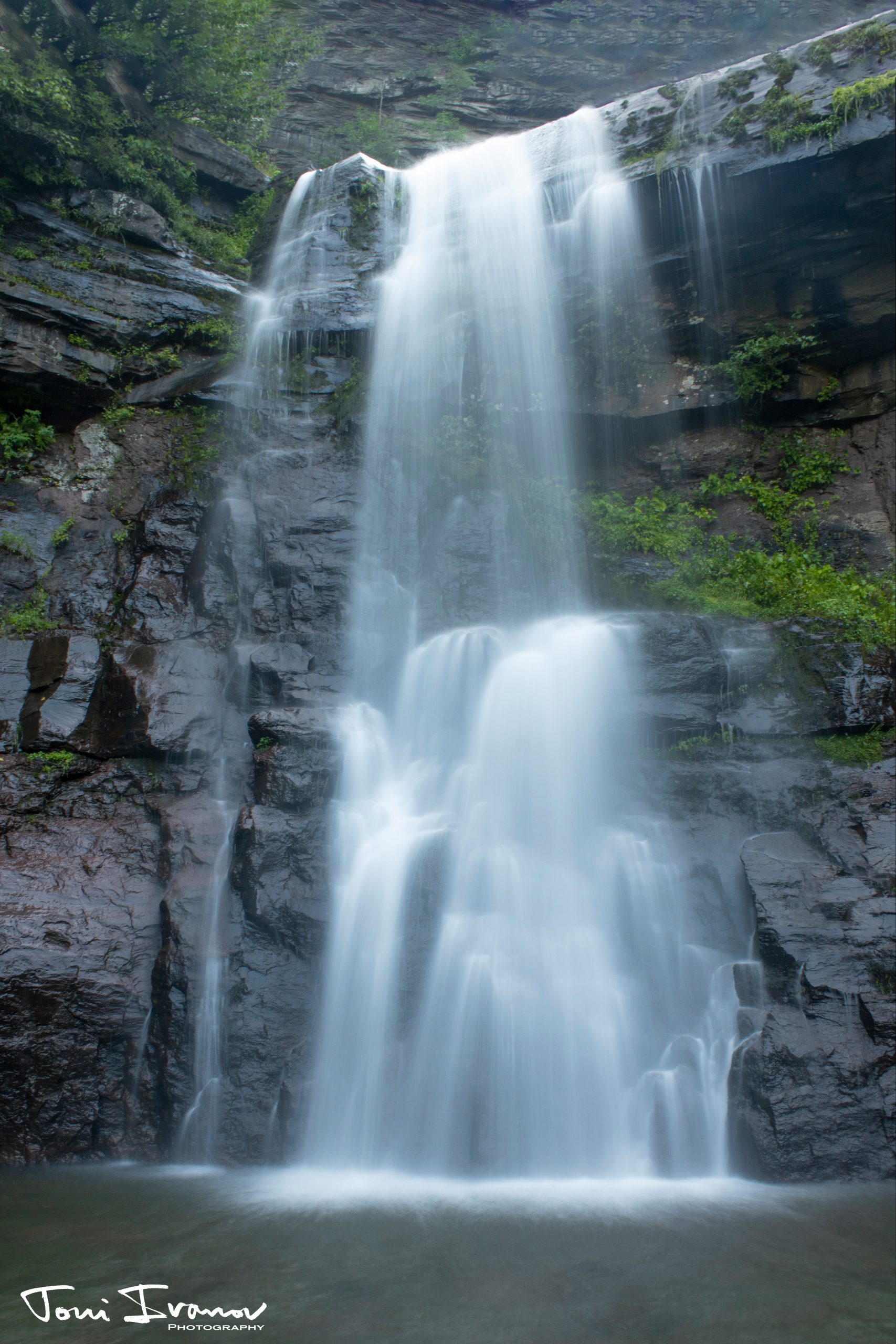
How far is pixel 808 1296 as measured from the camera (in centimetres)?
418

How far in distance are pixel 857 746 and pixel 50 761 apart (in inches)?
331

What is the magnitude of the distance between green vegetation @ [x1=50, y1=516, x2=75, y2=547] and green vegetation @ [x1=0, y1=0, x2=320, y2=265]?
603 centimetres

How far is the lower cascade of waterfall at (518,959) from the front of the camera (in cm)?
639

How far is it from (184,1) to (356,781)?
15817 mm

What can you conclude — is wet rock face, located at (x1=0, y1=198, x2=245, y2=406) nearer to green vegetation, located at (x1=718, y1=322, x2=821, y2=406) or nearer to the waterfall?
the waterfall

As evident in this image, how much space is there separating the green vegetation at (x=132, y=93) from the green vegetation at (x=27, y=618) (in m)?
7.29

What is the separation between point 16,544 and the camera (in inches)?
424

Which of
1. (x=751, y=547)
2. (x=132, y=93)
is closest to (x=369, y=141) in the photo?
(x=132, y=93)

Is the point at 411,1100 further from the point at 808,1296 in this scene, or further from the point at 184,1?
the point at 184,1

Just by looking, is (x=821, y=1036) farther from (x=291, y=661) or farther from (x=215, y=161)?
(x=215, y=161)

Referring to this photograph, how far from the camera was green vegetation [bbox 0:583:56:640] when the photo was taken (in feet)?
32.2

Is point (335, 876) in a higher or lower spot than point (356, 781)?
lower

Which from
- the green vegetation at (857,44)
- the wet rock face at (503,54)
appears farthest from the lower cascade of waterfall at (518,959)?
the wet rock face at (503,54)

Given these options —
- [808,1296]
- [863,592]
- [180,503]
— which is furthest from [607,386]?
[808,1296]
